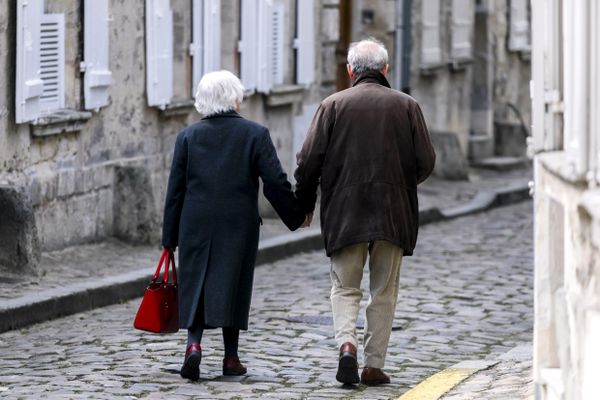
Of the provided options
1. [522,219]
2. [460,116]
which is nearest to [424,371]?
[522,219]

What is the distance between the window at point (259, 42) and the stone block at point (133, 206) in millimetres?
3095

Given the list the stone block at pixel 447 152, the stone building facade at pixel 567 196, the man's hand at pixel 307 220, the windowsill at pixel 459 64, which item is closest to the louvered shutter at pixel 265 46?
the stone block at pixel 447 152

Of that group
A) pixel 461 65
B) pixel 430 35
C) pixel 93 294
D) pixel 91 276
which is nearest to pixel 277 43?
pixel 430 35

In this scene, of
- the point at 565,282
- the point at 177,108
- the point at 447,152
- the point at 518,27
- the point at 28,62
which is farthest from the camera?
the point at 518,27

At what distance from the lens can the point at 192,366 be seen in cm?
870

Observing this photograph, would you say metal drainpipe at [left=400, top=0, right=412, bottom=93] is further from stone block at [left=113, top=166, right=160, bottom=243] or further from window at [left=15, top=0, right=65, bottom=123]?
window at [left=15, top=0, right=65, bottom=123]

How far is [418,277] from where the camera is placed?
13797mm

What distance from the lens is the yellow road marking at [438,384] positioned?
27.2 ft

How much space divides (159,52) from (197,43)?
1.05 metres

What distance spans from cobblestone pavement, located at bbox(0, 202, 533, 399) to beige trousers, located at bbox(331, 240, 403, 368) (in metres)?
0.22

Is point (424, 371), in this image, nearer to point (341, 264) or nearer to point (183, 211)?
point (341, 264)

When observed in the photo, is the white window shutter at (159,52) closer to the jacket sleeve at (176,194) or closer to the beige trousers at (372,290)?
the jacket sleeve at (176,194)

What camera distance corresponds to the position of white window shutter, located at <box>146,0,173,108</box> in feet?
49.6

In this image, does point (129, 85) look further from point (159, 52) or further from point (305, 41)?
point (305, 41)
